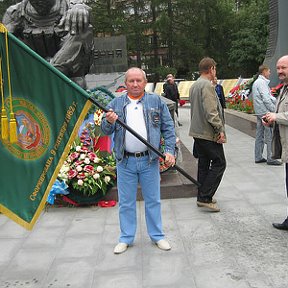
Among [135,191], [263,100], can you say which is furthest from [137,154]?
[263,100]

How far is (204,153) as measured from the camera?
4.92 meters

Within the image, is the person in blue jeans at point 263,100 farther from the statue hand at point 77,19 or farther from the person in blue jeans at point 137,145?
the person in blue jeans at point 137,145

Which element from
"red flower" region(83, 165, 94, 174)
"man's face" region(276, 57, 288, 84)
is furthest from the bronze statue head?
"man's face" region(276, 57, 288, 84)

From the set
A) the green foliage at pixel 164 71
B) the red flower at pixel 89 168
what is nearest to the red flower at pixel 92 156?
the red flower at pixel 89 168

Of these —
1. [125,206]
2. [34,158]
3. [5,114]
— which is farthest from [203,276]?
[5,114]

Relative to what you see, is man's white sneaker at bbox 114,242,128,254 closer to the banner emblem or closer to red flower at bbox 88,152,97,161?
the banner emblem

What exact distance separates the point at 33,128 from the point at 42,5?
4147 mm

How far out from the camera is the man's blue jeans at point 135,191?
3.72 meters

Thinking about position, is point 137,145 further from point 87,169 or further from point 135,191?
point 87,169

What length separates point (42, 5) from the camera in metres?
6.73

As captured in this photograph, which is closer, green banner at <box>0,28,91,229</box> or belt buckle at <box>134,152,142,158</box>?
green banner at <box>0,28,91,229</box>

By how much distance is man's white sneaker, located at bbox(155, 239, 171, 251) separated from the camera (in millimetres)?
3863

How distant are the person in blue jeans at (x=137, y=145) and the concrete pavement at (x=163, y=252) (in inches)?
11.5

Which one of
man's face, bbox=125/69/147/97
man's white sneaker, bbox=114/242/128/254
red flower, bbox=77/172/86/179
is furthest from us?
red flower, bbox=77/172/86/179
